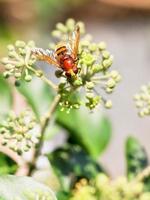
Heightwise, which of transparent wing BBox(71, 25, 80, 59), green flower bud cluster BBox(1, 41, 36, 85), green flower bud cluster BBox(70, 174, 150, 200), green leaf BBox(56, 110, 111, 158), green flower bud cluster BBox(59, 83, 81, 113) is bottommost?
green flower bud cluster BBox(70, 174, 150, 200)

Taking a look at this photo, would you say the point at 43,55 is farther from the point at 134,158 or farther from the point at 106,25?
the point at 106,25

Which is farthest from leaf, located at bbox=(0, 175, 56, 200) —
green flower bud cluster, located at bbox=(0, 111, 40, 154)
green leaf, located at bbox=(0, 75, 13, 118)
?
green leaf, located at bbox=(0, 75, 13, 118)

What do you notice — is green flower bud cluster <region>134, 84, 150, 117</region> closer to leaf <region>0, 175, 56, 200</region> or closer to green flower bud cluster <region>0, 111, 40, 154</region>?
green flower bud cluster <region>0, 111, 40, 154</region>

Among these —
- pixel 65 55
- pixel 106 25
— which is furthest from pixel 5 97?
pixel 106 25

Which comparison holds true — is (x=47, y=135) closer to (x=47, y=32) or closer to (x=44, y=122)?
(x=44, y=122)

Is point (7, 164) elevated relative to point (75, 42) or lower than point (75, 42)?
lower

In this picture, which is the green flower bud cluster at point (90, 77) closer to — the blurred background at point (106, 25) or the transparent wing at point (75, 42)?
the transparent wing at point (75, 42)
